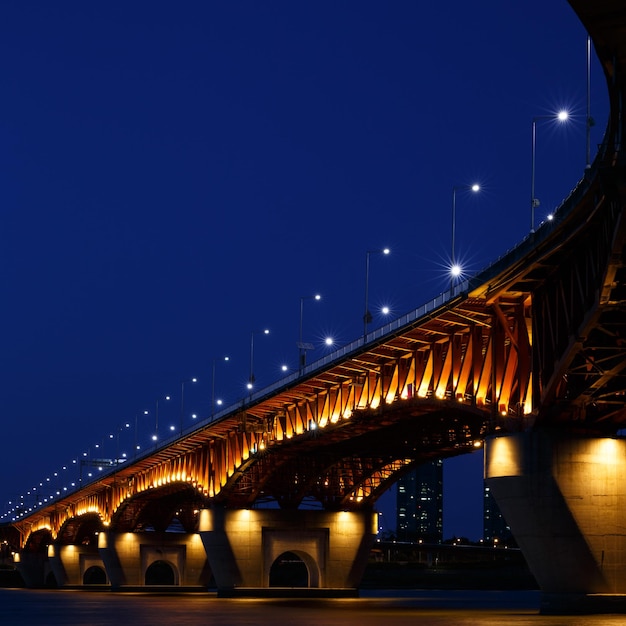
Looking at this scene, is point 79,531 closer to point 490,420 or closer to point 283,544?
point 283,544

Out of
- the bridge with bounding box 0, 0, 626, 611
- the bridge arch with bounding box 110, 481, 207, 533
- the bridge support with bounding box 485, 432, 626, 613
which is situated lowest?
the bridge support with bounding box 485, 432, 626, 613

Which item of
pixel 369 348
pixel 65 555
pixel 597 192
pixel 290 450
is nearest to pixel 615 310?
pixel 597 192

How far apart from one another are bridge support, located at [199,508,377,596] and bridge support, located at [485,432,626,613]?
5265cm

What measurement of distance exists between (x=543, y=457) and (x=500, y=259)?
8042mm

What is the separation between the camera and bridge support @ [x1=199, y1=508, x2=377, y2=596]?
10300 centimetres

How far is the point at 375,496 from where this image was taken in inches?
4070

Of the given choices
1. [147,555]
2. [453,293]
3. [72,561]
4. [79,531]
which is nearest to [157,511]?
[147,555]

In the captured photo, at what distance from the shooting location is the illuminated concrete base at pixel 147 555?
148m

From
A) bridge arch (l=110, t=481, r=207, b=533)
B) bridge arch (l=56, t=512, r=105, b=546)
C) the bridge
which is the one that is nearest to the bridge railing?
the bridge

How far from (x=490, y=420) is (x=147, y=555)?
101 m

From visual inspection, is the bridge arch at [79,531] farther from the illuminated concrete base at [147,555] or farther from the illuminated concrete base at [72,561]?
the illuminated concrete base at [147,555]

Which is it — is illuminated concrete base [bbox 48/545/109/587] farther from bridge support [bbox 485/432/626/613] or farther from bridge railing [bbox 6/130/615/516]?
bridge support [bbox 485/432/626/613]

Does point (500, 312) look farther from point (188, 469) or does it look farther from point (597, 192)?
point (188, 469)

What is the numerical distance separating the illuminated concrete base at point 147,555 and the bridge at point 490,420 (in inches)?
1434
